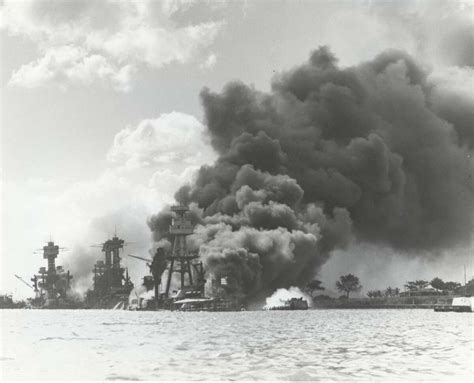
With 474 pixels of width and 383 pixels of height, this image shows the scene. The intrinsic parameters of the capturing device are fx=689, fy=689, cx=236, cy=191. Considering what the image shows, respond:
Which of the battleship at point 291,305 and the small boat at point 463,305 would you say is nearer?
the small boat at point 463,305

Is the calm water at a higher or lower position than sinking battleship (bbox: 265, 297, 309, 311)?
lower

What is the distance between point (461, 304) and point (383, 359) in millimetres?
88014

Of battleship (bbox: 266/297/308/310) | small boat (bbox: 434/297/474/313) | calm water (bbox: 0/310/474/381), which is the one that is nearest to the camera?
calm water (bbox: 0/310/474/381)

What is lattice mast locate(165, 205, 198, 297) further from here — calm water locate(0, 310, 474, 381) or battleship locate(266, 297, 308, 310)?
calm water locate(0, 310, 474, 381)

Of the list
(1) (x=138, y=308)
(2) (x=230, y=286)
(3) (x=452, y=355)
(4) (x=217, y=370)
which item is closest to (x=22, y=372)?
(4) (x=217, y=370)

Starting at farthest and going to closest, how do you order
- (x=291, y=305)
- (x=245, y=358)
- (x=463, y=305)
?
(x=291, y=305), (x=463, y=305), (x=245, y=358)

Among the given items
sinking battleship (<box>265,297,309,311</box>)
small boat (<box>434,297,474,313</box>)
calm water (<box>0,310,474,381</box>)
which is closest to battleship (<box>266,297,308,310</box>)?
sinking battleship (<box>265,297,309,311</box>)

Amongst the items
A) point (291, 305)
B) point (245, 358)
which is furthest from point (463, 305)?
point (245, 358)

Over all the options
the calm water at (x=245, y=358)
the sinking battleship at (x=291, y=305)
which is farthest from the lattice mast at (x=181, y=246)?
the calm water at (x=245, y=358)

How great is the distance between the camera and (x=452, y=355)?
3303 centimetres

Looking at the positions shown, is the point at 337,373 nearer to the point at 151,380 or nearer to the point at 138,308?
the point at 151,380

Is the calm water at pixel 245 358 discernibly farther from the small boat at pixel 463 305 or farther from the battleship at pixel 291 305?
the battleship at pixel 291 305

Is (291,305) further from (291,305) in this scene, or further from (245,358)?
(245,358)

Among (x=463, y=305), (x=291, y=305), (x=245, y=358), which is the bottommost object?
(x=245, y=358)
